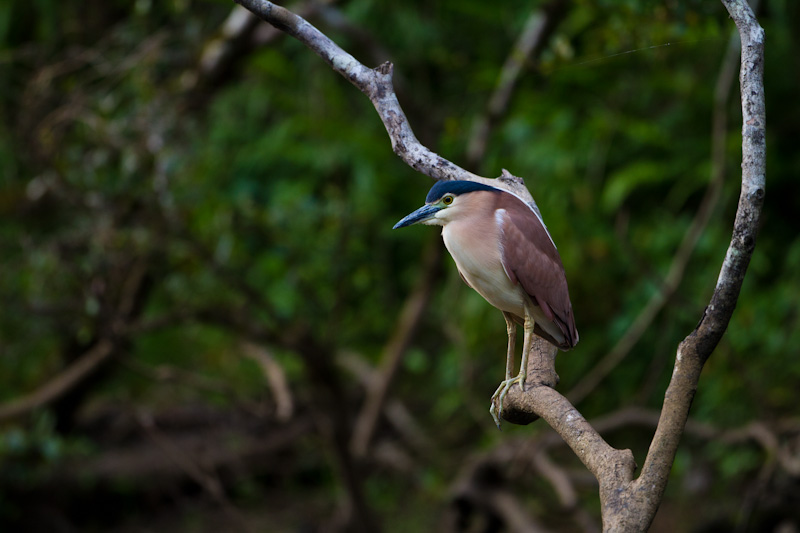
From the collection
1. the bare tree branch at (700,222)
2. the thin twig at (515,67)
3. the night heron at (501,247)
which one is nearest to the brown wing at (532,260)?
the night heron at (501,247)

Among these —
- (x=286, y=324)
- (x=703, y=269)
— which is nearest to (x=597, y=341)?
(x=703, y=269)

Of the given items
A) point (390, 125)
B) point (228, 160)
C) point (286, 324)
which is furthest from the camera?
point (228, 160)

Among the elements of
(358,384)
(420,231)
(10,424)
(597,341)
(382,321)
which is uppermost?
(10,424)

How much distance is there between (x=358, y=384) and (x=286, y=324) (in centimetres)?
232

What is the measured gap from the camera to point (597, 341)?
4.59 m

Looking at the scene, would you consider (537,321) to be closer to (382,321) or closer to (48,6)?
(382,321)

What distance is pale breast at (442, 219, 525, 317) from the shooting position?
1.16 metres

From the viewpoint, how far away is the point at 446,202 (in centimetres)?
121

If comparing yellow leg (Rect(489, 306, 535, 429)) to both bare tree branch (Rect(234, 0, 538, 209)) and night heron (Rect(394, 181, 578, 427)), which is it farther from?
bare tree branch (Rect(234, 0, 538, 209))

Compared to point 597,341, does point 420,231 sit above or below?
above

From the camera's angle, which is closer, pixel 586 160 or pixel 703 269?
pixel 703 269

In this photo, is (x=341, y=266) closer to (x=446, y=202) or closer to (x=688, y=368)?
(x=446, y=202)

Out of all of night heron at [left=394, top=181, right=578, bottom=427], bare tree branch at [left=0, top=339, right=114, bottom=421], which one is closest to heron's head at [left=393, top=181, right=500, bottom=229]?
night heron at [left=394, top=181, right=578, bottom=427]

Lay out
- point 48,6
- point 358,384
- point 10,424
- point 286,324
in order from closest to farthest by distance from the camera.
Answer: point 286,324, point 10,424, point 48,6, point 358,384
